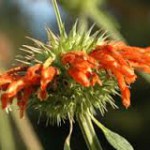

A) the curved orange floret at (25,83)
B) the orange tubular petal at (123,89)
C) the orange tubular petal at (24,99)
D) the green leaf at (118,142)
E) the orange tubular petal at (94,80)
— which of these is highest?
the curved orange floret at (25,83)

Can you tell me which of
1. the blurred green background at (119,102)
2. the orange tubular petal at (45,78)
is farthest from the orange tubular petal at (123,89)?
the blurred green background at (119,102)

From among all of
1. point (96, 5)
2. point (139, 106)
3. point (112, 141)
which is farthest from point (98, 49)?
point (139, 106)

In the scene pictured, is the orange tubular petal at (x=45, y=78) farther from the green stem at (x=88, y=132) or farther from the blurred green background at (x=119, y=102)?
the blurred green background at (x=119, y=102)

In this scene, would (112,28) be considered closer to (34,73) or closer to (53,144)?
(34,73)

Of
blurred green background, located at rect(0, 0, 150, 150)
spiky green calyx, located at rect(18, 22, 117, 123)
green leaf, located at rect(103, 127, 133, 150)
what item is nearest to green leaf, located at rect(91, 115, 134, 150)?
green leaf, located at rect(103, 127, 133, 150)

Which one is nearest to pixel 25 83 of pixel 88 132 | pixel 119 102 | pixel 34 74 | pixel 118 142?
pixel 34 74

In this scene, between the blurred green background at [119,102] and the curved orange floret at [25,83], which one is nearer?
the curved orange floret at [25,83]
